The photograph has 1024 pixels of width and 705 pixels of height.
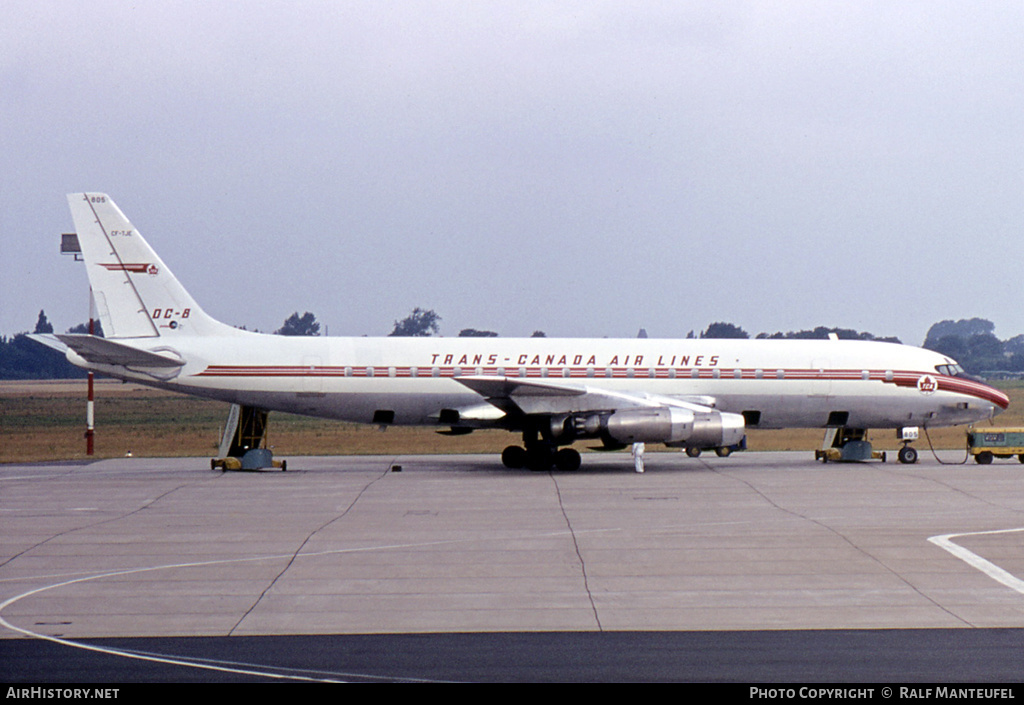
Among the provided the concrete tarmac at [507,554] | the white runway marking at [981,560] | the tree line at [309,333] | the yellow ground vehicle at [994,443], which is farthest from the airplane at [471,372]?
the tree line at [309,333]

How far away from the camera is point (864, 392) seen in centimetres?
3158

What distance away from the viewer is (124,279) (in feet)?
99.9

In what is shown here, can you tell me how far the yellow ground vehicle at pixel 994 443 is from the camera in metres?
31.8

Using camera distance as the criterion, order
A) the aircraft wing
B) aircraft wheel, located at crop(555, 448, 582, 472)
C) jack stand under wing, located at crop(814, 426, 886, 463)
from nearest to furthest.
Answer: the aircraft wing → aircraft wheel, located at crop(555, 448, 582, 472) → jack stand under wing, located at crop(814, 426, 886, 463)

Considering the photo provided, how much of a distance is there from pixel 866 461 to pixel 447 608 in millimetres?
23602

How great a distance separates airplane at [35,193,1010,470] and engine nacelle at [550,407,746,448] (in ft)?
0.31

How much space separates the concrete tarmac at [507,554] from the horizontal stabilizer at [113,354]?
3.69m

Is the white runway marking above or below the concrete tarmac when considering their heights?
above

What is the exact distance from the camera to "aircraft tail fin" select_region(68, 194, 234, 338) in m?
30.2

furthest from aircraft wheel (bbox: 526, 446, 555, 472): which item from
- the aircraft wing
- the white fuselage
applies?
the white fuselage

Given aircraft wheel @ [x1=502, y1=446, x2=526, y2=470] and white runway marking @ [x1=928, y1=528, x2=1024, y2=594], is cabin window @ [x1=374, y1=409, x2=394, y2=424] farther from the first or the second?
white runway marking @ [x1=928, y1=528, x2=1024, y2=594]

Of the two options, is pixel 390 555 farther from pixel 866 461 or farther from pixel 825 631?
pixel 866 461

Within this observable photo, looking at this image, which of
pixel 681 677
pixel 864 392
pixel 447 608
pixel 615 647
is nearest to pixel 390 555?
pixel 447 608

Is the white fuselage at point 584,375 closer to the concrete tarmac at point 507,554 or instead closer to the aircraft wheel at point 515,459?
the aircraft wheel at point 515,459
